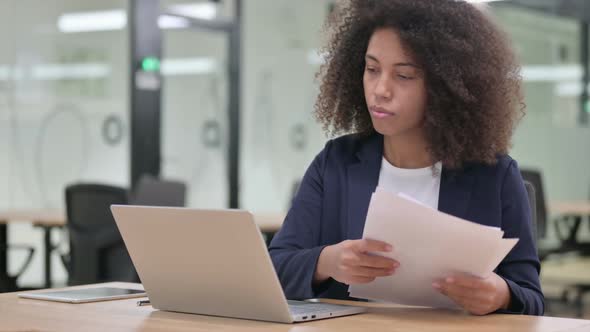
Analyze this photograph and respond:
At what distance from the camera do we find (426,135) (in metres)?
2.03

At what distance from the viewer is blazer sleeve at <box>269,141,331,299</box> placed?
1929 mm

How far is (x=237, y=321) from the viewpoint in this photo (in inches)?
64.3

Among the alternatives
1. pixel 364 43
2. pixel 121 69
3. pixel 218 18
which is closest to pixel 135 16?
pixel 121 69

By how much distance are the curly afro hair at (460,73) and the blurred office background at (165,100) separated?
127 inches

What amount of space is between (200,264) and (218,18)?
5576 millimetres

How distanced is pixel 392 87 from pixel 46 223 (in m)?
3.34

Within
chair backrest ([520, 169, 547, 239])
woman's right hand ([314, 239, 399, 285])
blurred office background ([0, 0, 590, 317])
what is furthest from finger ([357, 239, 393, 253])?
chair backrest ([520, 169, 547, 239])

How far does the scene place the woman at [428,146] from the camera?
1931mm

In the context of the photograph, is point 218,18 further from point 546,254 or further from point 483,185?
point 483,185

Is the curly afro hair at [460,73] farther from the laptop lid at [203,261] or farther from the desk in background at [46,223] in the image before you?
the desk in background at [46,223]

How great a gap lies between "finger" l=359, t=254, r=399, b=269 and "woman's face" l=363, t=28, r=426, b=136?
1.20 ft

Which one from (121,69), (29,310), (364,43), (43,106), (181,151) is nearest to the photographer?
(29,310)

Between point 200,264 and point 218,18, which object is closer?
point 200,264

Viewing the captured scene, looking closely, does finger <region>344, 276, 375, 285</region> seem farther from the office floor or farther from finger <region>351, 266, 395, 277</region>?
the office floor
